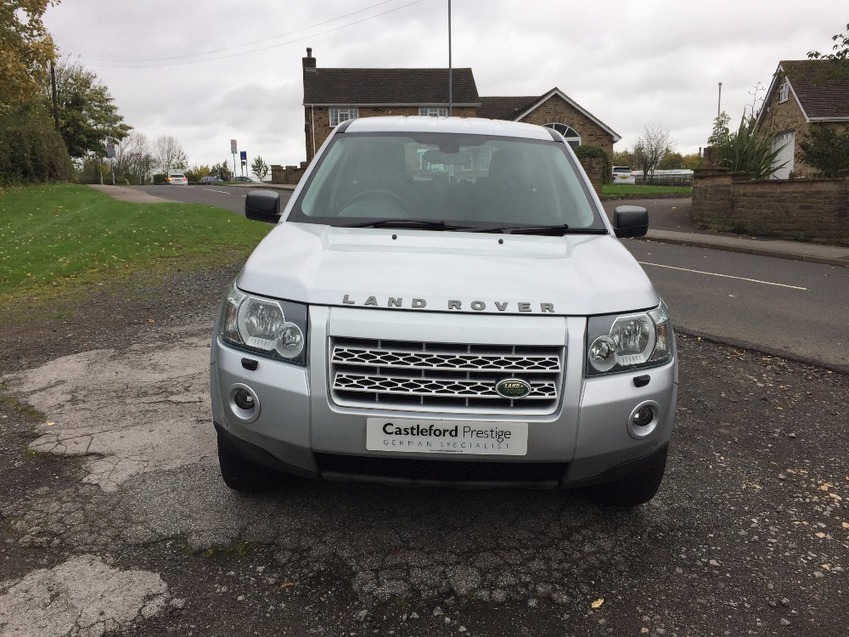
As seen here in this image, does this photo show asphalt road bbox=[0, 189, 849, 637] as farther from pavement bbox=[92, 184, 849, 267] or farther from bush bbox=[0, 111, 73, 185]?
bush bbox=[0, 111, 73, 185]

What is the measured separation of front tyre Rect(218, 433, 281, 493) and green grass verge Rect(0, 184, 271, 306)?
6.38 meters

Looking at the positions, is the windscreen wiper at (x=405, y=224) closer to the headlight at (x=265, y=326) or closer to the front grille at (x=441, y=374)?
the headlight at (x=265, y=326)

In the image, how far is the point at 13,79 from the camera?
22328mm

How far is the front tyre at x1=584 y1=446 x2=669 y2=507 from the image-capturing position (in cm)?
306

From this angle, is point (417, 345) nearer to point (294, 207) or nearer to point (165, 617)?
point (165, 617)

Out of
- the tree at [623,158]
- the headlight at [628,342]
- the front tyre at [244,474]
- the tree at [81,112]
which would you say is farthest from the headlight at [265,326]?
the tree at [623,158]

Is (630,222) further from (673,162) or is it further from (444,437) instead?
(673,162)

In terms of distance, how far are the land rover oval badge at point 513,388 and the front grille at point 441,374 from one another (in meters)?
0.01

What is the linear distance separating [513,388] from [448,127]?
2282 mm

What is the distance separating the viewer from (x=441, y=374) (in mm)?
2561

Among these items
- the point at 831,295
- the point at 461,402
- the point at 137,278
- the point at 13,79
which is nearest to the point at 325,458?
the point at 461,402

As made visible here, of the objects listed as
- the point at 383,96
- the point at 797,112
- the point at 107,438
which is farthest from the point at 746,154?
the point at 383,96

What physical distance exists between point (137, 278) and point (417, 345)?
325 inches

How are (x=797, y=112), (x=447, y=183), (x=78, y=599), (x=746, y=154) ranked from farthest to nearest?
(x=797, y=112), (x=746, y=154), (x=447, y=183), (x=78, y=599)
